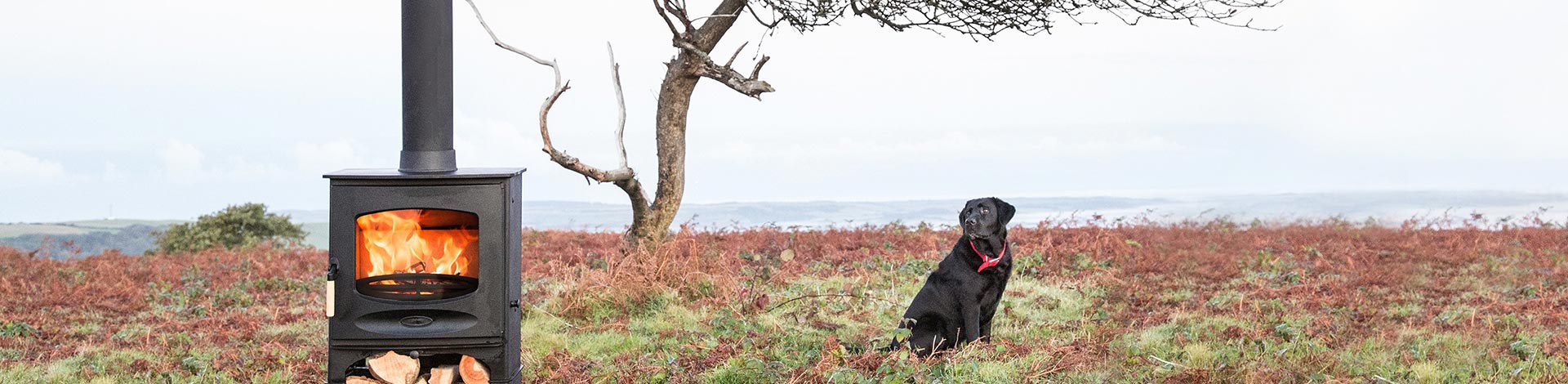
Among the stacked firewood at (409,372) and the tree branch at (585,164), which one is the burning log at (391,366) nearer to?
the stacked firewood at (409,372)

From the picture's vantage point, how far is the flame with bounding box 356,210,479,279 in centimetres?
408

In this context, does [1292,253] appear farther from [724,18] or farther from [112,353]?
[112,353]

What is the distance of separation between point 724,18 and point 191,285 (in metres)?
4.98

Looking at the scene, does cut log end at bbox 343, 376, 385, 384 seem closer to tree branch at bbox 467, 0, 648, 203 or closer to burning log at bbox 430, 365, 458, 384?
burning log at bbox 430, 365, 458, 384

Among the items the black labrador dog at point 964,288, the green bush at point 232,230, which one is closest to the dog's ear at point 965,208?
the black labrador dog at point 964,288

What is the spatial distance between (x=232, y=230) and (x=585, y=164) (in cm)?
770

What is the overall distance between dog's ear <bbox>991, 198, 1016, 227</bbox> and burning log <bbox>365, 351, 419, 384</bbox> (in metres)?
2.55

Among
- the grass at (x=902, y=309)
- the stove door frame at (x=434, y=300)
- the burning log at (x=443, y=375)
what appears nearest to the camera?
the stove door frame at (x=434, y=300)

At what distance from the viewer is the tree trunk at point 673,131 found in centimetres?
774

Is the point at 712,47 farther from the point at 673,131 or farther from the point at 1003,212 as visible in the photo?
the point at 1003,212

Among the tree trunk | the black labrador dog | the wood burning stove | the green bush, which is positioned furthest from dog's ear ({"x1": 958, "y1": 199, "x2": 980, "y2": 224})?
the green bush

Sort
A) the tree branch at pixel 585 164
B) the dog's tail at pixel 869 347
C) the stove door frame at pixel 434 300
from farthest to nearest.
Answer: the tree branch at pixel 585 164 → the dog's tail at pixel 869 347 → the stove door frame at pixel 434 300

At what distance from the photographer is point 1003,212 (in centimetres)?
490

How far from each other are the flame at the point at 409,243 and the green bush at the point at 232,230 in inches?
376
